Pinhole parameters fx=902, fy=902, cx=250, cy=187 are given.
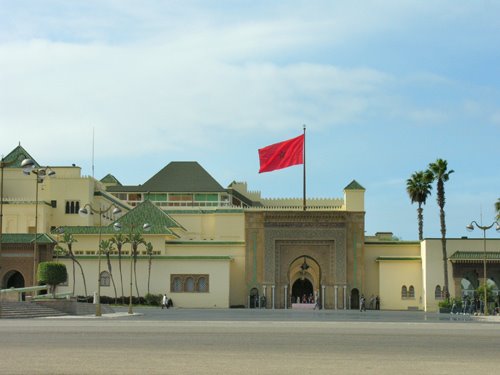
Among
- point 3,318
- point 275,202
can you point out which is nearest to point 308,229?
point 275,202

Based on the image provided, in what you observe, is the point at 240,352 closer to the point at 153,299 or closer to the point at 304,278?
the point at 153,299

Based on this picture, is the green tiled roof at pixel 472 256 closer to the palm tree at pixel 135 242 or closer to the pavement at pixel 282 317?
the pavement at pixel 282 317

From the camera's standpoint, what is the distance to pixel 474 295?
64.8 metres

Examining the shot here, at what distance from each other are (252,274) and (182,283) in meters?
5.57

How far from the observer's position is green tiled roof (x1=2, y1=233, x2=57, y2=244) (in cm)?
6531

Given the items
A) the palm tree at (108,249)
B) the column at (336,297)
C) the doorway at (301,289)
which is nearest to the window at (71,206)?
the palm tree at (108,249)

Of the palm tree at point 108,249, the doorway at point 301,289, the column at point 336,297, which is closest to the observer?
the palm tree at point 108,249

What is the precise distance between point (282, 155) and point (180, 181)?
1664cm

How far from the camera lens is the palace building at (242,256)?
217ft

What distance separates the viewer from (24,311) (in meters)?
42.8

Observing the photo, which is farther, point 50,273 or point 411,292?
point 411,292

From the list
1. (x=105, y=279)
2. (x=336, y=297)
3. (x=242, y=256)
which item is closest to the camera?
(x=105, y=279)

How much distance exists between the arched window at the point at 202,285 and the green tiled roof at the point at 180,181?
611 inches

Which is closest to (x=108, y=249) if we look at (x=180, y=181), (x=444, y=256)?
(x=180, y=181)
